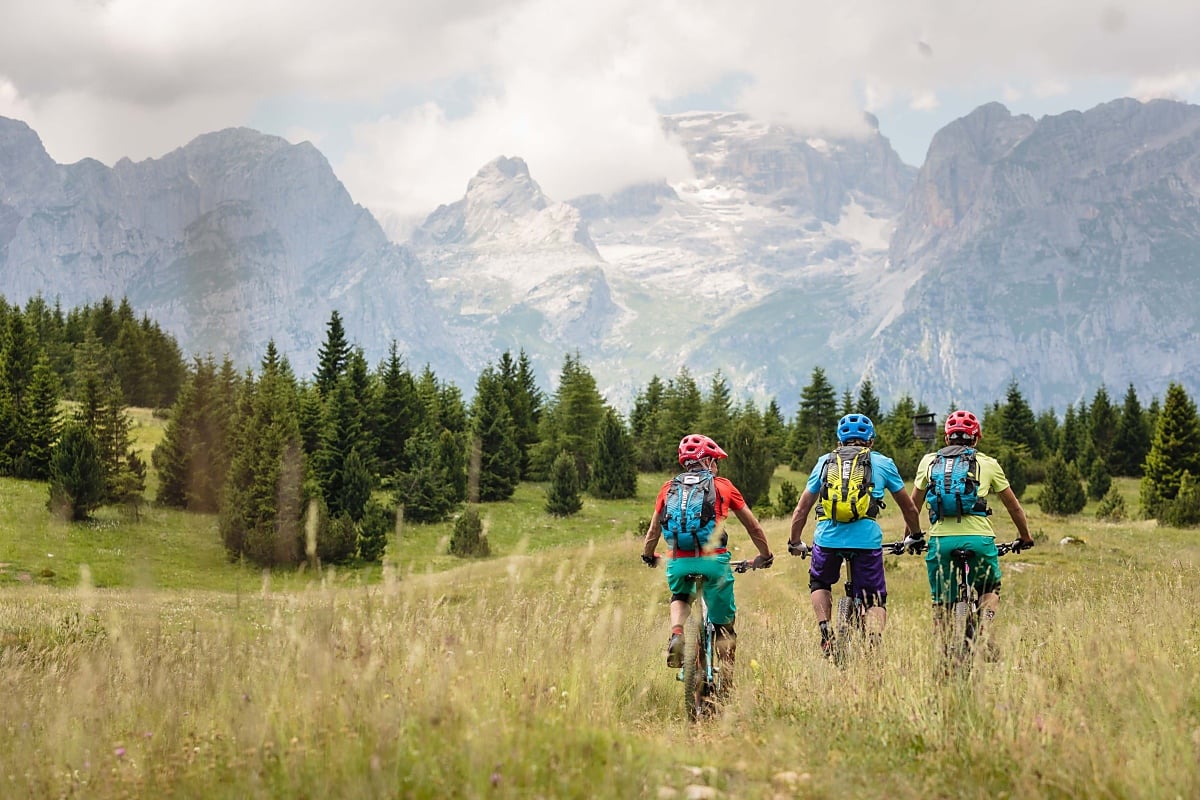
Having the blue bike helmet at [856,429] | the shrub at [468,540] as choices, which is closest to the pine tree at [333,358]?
the shrub at [468,540]

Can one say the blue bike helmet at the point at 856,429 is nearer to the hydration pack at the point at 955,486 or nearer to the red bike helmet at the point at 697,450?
the hydration pack at the point at 955,486

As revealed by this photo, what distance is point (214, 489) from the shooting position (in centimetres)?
4028

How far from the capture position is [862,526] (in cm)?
726

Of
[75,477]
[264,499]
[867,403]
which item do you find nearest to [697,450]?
[264,499]

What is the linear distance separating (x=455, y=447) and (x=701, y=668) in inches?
1566

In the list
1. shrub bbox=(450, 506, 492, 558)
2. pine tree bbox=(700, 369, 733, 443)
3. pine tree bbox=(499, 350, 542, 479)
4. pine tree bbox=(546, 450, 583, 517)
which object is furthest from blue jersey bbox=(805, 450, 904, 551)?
pine tree bbox=(700, 369, 733, 443)

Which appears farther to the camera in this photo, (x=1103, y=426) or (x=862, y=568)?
(x=1103, y=426)

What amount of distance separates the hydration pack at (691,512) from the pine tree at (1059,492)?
1381 inches

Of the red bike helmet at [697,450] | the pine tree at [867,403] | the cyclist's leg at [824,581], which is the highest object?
the pine tree at [867,403]

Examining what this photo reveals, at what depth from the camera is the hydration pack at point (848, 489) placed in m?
7.22

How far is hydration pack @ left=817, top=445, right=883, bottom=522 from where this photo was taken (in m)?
7.22

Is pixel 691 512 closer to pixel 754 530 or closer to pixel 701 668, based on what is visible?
pixel 754 530

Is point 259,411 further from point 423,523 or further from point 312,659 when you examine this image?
point 312,659

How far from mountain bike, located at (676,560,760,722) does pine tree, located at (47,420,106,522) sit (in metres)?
33.1
